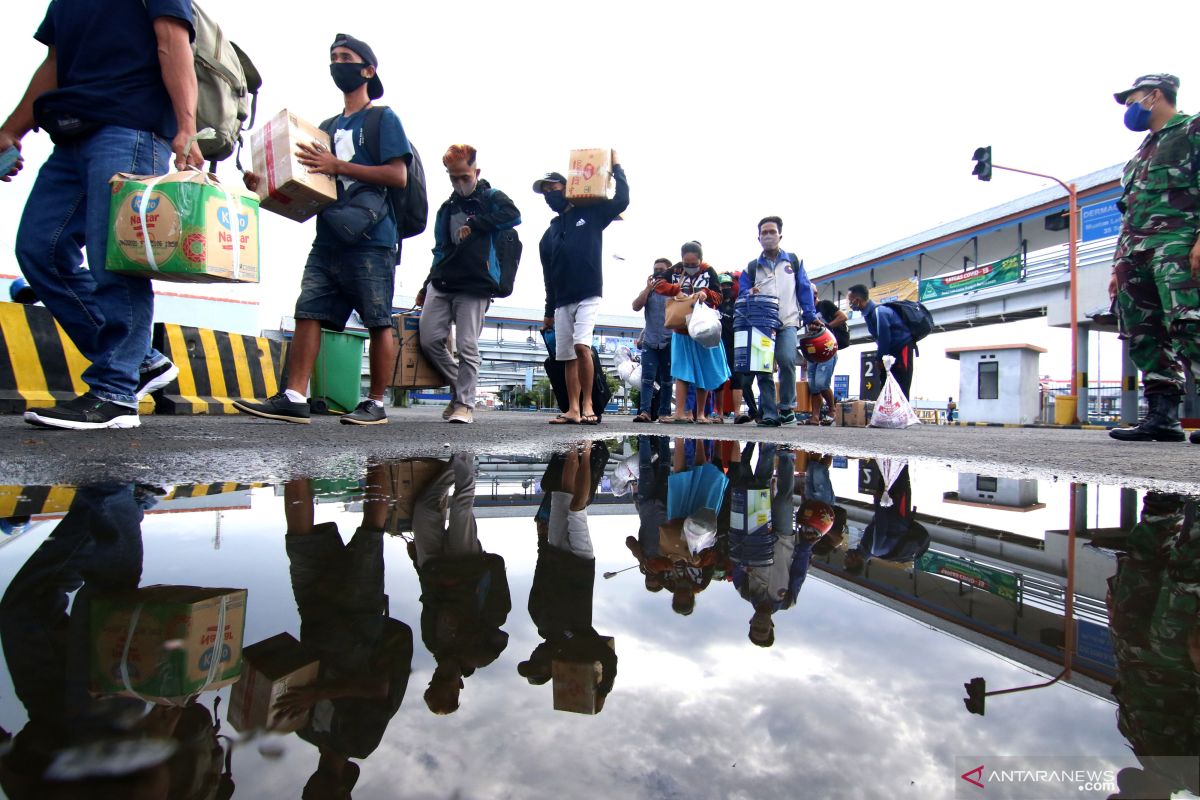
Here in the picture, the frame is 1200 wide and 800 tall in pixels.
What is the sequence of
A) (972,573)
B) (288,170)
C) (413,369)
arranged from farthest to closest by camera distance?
(413,369), (288,170), (972,573)

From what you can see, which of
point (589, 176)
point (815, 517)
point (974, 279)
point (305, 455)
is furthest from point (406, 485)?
point (974, 279)

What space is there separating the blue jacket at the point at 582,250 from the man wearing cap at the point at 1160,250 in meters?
2.89

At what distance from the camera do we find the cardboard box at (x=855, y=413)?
755 cm

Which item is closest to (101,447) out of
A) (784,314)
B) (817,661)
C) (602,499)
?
(602,499)

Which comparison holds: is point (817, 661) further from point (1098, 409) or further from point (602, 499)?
point (1098, 409)

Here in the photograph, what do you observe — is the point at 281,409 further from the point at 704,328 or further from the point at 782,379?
the point at 782,379

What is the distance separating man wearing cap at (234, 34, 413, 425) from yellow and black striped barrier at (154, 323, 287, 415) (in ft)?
7.46

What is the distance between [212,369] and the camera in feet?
17.9

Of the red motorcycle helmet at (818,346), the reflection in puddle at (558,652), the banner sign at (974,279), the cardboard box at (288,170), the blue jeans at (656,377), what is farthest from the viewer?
the banner sign at (974,279)

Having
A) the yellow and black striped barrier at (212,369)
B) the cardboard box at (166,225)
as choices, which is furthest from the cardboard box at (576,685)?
the yellow and black striped barrier at (212,369)

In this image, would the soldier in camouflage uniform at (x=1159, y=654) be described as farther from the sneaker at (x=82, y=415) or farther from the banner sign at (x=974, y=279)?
the banner sign at (x=974, y=279)

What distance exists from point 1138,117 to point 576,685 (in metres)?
4.63

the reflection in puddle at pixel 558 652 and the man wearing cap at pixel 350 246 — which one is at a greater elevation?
the man wearing cap at pixel 350 246

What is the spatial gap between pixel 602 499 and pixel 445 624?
80 centimetres
